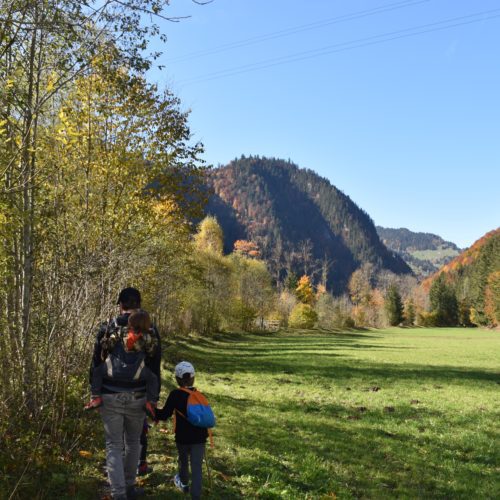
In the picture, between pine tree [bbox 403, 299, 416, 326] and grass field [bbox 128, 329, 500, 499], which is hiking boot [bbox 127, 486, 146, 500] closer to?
grass field [bbox 128, 329, 500, 499]

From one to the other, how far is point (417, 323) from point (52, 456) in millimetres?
130857

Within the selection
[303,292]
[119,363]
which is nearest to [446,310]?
[303,292]

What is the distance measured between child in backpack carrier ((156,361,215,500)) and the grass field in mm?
432

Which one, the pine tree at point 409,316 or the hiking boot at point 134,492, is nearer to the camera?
the hiking boot at point 134,492

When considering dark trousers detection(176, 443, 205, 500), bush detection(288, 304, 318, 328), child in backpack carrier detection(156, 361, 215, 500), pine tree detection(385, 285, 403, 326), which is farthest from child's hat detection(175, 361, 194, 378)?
pine tree detection(385, 285, 403, 326)

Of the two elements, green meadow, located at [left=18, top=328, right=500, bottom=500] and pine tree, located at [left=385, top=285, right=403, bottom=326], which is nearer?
green meadow, located at [left=18, top=328, right=500, bottom=500]

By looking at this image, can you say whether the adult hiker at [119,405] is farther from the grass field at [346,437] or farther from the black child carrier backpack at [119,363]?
Answer: the grass field at [346,437]

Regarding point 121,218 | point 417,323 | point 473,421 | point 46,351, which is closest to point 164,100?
point 121,218

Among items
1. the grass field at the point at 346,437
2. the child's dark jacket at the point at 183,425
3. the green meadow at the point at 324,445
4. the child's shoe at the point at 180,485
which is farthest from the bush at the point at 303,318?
the child's dark jacket at the point at 183,425

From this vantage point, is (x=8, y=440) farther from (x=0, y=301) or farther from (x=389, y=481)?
(x=389, y=481)

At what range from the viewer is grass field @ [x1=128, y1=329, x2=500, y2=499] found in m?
7.00

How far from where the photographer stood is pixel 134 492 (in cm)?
557

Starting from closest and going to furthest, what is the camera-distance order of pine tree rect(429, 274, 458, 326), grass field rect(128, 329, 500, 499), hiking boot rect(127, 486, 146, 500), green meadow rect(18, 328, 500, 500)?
hiking boot rect(127, 486, 146, 500) → green meadow rect(18, 328, 500, 500) → grass field rect(128, 329, 500, 499) → pine tree rect(429, 274, 458, 326)

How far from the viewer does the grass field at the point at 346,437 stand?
7.00 m
